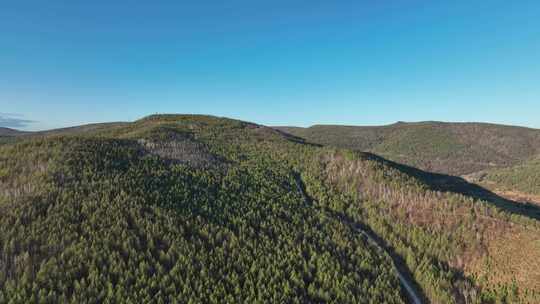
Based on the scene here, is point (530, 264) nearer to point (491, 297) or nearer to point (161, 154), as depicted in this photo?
point (491, 297)

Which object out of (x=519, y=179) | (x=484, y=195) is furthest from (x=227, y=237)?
(x=519, y=179)

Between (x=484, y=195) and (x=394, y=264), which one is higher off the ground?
(x=394, y=264)

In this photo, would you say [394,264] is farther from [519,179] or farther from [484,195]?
[519,179]

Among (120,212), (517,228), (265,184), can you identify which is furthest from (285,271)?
(517,228)

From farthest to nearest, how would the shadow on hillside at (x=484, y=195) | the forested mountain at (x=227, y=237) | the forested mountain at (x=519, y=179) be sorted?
the forested mountain at (x=519, y=179) < the shadow on hillside at (x=484, y=195) < the forested mountain at (x=227, y=237)

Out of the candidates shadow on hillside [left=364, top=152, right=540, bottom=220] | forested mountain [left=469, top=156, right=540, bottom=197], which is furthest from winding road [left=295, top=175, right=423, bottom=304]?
forested mountain [left=469, top=156, right=540, bottom=197]

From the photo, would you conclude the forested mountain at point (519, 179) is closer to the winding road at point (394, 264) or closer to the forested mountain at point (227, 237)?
the forested mountain at point (227, 237)

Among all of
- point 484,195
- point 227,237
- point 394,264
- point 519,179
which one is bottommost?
point 519,179

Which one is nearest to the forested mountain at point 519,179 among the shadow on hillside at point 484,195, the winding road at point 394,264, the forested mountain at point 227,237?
the shadow on hillside at point 484,195
